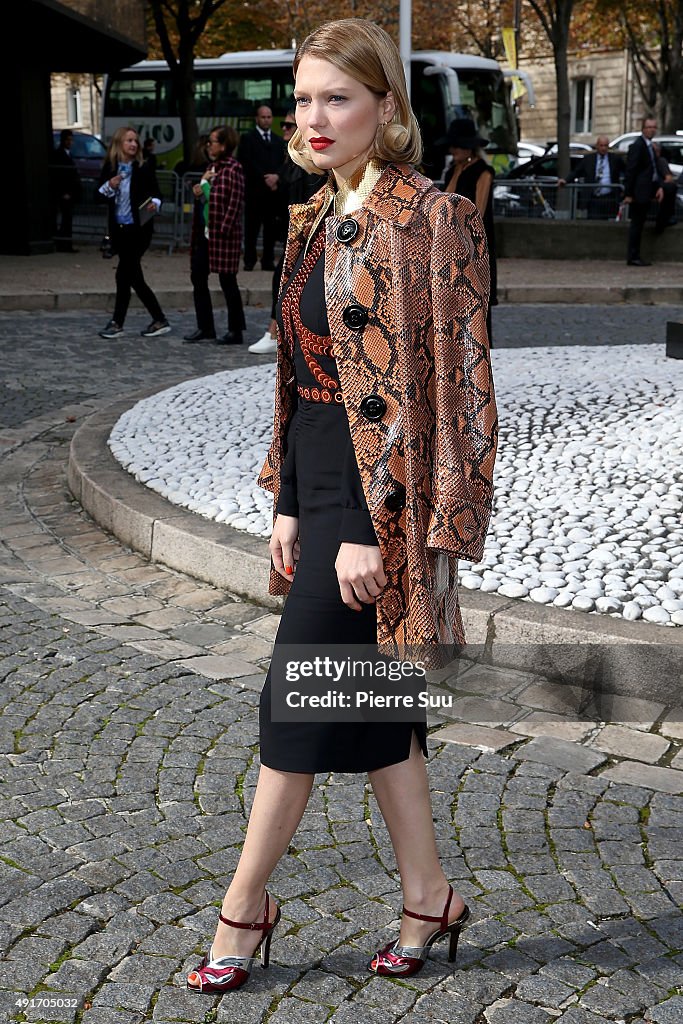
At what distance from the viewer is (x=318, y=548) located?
268 cm

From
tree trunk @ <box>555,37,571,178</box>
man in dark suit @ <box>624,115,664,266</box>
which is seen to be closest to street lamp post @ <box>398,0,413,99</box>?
man in dark suit @ <box>624,115,664,266</box>

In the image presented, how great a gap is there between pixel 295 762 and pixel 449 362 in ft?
2.81

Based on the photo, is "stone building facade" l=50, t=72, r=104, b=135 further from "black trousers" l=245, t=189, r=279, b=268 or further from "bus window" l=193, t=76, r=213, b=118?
"black trousers" l=245, t=189, r=279, b=268

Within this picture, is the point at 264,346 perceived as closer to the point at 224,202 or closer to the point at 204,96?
the point at 224,202

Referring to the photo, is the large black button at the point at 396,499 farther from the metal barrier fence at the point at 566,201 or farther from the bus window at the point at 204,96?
the bus window at the point at 204,96

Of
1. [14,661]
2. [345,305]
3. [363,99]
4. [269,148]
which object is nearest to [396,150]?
[363,99]

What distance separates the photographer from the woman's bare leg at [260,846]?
8.89 feet

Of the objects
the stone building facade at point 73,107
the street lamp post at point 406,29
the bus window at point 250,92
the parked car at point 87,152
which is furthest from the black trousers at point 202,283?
the stone building facade at point 73,107

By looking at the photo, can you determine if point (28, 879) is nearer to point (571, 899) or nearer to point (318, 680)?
point (318, 680)

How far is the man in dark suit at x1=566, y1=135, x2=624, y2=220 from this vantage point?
21.3m

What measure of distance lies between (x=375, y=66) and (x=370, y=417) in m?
0.67

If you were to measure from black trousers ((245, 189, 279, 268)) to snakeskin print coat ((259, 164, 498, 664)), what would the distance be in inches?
607

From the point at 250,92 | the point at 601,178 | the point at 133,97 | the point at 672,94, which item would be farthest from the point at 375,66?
the point at 672,94

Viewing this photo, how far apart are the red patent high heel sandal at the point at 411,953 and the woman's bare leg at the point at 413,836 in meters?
0.01
